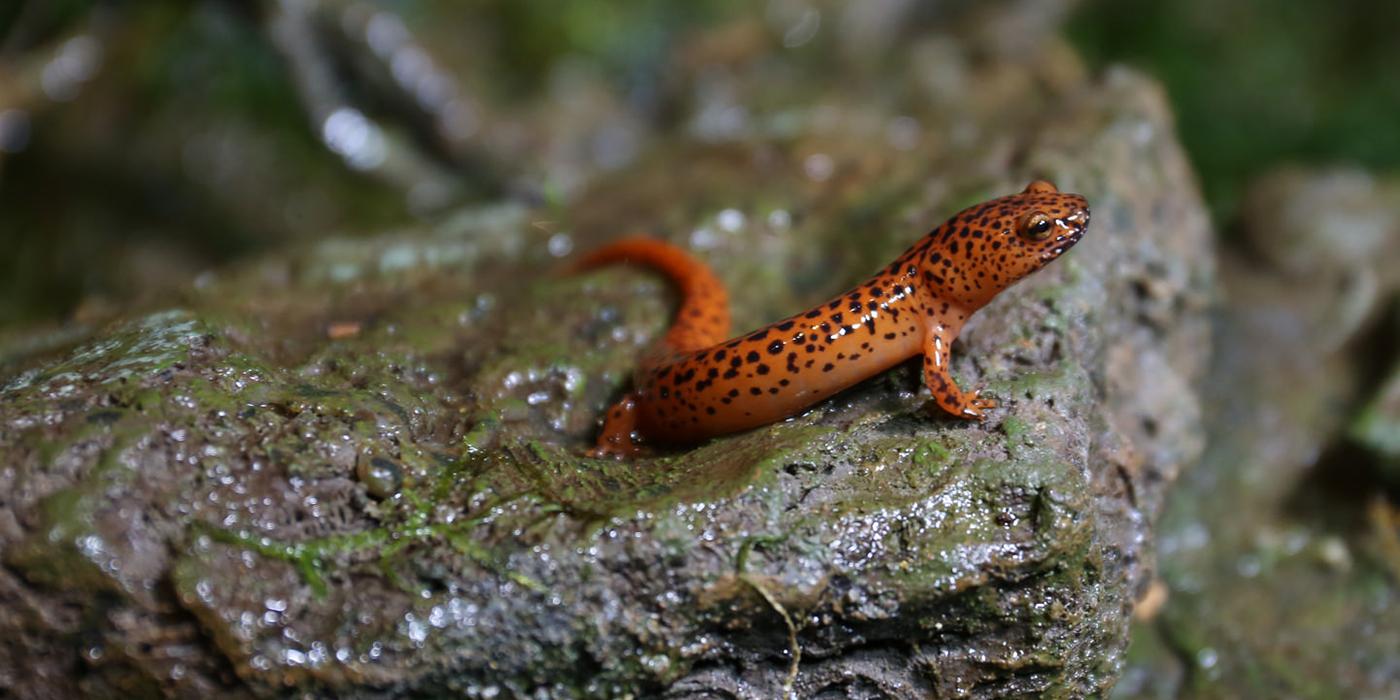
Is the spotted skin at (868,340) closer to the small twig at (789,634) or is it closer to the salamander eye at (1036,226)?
the salamander eye at (1036,226)

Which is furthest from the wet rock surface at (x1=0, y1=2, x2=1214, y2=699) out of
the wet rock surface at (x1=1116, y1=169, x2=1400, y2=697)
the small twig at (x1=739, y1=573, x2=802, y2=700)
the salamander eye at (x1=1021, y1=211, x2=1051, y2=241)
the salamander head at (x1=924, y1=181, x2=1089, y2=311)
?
the wet rock surface at (x1=1116, y1=169, x2=1400, y2=697)

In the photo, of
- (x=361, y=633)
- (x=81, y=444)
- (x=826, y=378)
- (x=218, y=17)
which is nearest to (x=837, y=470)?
(x=826, y=378)

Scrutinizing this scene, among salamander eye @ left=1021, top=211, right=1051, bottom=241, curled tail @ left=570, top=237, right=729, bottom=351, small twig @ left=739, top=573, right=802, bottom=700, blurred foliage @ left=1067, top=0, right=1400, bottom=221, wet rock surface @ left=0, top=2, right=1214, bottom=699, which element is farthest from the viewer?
blurred foliage @ left=1067, top=0, right=1400, bottom=221

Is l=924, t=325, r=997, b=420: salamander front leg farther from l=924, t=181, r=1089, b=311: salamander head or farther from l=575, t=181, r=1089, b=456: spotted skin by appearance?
l=924, t=181, r=1089, b=311: salamander head

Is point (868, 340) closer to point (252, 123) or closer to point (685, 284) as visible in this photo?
point (685, 284)

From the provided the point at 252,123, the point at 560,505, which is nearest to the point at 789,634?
the point at 560,505

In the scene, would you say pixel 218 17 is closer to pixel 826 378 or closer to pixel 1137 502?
pixel 826 378
